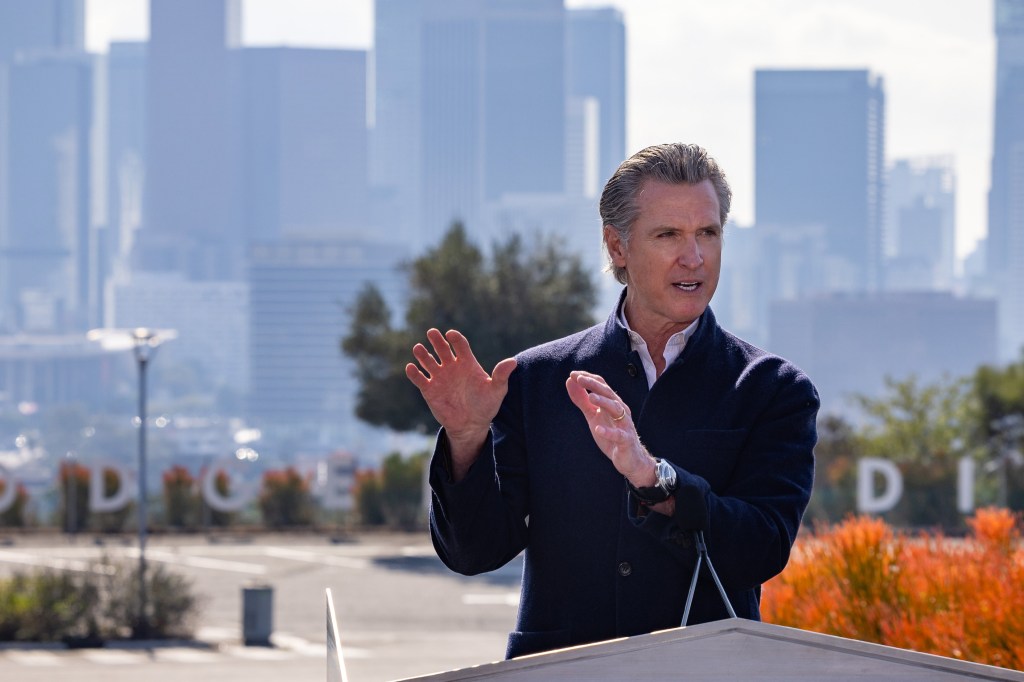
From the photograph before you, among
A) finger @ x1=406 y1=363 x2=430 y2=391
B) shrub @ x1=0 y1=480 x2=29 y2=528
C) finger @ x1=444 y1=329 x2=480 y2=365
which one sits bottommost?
shrub @ x1=0 y1=480 x2=29 y2=528

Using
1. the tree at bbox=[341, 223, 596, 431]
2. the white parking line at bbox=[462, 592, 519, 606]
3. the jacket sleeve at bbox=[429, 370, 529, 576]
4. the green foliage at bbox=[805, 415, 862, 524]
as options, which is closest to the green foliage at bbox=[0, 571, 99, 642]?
the white parking line at bbox=[462, 592, 519, 606]

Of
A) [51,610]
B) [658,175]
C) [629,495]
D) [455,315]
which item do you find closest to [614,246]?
[658,175]

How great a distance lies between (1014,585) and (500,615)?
1382 centimetres

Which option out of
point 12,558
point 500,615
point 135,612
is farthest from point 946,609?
point 12,558

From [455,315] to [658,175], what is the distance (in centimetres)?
2799

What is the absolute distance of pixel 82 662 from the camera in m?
14.8

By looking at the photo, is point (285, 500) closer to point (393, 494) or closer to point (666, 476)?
point (393, 494)

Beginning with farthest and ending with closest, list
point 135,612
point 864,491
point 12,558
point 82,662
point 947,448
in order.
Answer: point 947,448 < point 864,491 < point 12,558 < point 135,612 < point 82,662

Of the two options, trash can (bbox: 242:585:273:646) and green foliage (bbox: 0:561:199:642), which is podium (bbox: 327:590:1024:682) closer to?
trash can (bbox: 242:585:273:646)

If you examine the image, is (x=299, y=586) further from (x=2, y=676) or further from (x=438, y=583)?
(x=2, y=676)

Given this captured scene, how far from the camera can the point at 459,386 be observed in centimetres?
233

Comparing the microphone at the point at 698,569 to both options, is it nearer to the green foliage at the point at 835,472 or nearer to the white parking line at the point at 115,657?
the white parking line at the point at 115,657

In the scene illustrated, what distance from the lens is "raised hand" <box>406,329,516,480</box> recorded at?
7.57ft

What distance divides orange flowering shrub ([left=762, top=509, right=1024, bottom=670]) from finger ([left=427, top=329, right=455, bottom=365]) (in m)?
3.32
